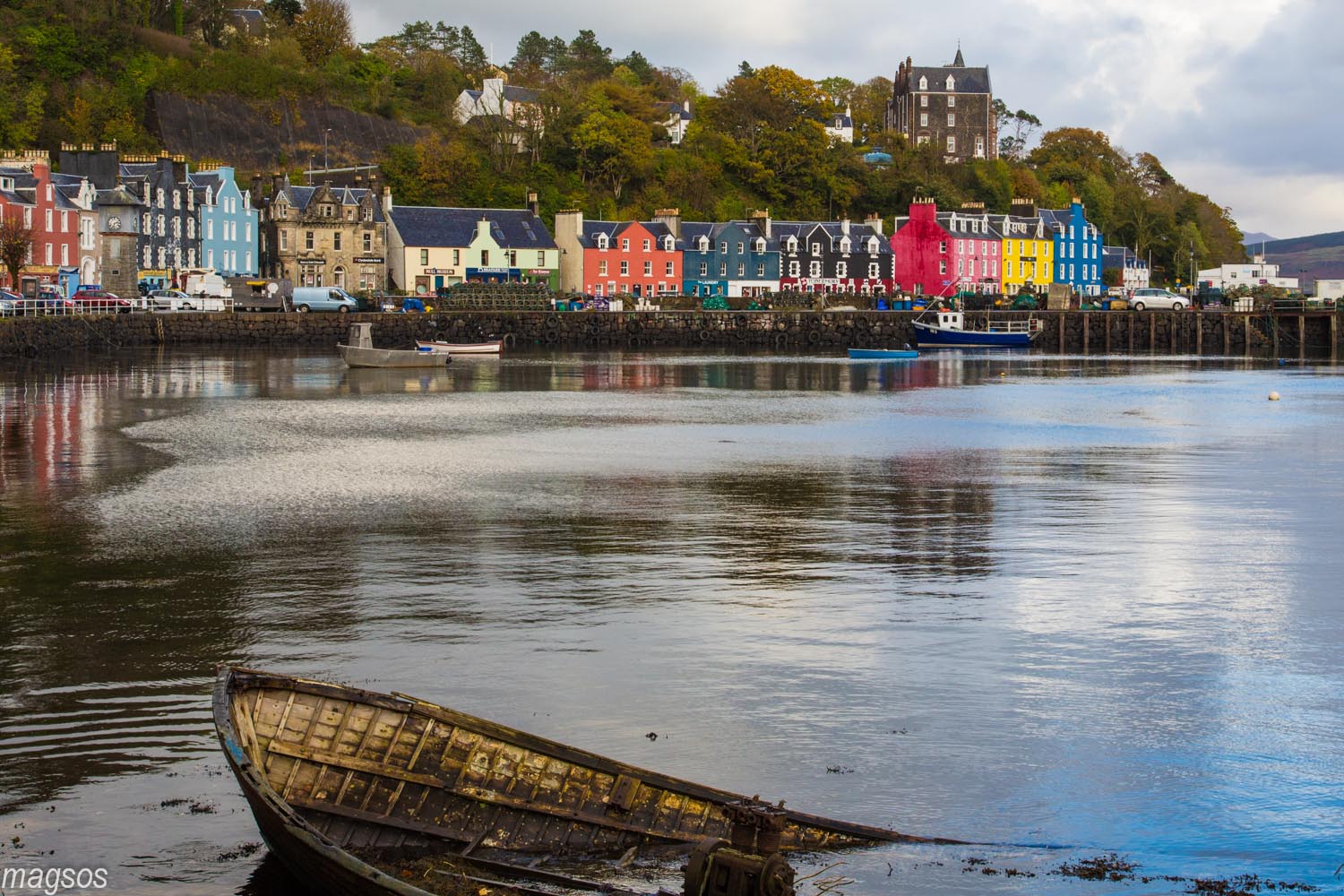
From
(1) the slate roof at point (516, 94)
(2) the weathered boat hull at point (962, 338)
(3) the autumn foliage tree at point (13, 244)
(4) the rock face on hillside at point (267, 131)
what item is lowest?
(2) the weathered boat hull at point (962, 338)

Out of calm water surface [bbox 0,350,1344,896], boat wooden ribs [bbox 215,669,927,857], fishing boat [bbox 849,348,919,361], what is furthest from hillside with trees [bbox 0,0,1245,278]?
boat wooden ribs [bbox 215,669,927,857]

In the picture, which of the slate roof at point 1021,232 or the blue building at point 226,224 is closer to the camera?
the blue building at point 226,224

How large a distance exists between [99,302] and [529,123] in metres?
55.4

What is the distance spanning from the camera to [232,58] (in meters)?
128

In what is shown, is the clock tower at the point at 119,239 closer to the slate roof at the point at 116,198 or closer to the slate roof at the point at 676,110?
the slate roof at the point at 116,198

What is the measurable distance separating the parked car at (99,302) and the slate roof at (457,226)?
2582 cm

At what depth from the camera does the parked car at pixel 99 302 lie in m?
87.6

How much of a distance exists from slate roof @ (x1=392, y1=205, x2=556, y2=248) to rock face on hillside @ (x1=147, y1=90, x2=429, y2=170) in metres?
14.4

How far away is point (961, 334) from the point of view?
108 m

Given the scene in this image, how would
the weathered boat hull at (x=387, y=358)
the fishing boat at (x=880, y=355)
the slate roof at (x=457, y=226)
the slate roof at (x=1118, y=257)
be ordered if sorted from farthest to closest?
the slate roof at (x=1118, y=257), the slate roof at (x=457, y=226), the fishing boat at (x=880, y=355), the weathered boat hull at (x=387, y=358)

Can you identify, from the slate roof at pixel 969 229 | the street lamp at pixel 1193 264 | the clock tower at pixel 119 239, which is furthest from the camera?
the street lamp at pixel 1193 264

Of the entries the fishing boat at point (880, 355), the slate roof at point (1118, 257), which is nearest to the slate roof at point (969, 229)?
the slate roof at point (1118, 257)

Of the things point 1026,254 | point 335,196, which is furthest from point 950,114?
point 335,196

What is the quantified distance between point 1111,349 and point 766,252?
30005mm
